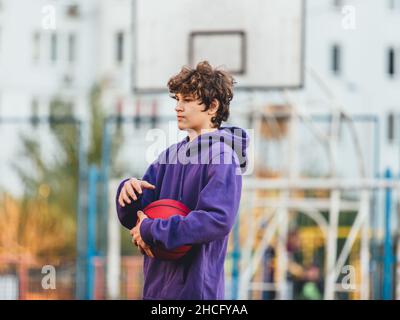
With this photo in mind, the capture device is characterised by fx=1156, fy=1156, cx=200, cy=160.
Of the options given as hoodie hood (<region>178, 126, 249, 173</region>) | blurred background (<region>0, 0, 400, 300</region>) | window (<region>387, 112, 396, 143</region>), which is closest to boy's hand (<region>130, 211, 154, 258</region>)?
hoodie hood (<region>178, 126, 249, 173</region>)

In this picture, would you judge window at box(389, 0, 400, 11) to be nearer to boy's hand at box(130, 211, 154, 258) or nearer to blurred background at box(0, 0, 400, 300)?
blurred background at box(0, 0, 400, 300)

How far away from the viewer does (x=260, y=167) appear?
64.4ft

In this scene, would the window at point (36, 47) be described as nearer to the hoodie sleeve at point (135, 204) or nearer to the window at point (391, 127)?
the window at point (391, 127)

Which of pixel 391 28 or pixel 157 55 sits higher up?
pixel 391 28

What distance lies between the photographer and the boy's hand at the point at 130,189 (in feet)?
12.1

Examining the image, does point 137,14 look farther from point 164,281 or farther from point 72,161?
point 72,161

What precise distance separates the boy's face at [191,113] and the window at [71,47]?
1031 inches

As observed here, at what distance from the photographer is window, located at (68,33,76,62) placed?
29.8 metres

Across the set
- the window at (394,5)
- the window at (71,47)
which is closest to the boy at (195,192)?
the window at (394,5)

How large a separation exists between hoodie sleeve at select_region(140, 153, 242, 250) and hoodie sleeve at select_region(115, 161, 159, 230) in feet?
0.53

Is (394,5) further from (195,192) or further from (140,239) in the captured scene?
(140,239)
